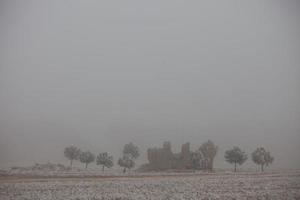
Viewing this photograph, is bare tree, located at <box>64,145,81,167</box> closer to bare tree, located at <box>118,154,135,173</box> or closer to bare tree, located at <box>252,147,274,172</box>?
bare tree, located at <box>118,154,135,173</box>

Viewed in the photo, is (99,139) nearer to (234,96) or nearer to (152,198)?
(152,198)

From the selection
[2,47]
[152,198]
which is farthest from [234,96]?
[2,47]

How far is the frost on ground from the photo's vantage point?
Result: 6.70 metres

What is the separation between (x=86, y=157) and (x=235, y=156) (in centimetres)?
266

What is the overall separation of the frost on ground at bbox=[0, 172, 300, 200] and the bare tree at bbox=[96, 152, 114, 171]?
280mm

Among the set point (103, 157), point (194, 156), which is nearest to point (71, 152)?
point (103, 157)

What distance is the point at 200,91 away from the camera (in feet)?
24.6

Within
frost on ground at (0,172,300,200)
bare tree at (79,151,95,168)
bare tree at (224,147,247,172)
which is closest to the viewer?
frost on ground at (0,172,300,200)

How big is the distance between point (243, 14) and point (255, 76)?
3.98ft

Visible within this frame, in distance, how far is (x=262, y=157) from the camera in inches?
290

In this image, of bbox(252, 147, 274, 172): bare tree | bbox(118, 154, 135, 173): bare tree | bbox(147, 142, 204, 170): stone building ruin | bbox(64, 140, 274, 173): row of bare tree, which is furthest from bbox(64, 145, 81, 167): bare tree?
bbox(252, 147, 274, 172): bare tree

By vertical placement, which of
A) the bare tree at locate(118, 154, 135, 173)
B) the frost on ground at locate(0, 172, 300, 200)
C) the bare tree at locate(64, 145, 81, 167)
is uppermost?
the bare tree at locate(64, 145, 81, 167)

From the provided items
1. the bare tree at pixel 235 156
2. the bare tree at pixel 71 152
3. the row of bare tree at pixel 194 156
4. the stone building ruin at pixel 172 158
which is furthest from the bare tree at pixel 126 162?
the bare tree at pixel 235 156

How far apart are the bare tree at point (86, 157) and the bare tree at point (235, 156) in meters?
2.39
